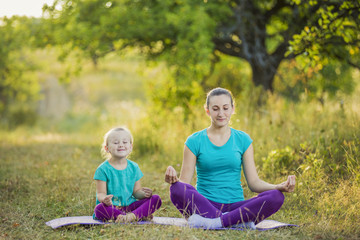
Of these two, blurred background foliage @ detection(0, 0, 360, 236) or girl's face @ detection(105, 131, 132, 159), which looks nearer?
girl's face @ detection(105, 131, 132, 159)

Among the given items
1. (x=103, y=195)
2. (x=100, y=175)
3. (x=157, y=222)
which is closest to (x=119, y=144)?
(x=100, y=175)

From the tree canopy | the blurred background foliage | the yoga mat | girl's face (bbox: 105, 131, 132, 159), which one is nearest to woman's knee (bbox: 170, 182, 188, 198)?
the yoga mat

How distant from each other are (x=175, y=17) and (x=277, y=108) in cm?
277

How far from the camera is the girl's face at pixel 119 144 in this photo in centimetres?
386

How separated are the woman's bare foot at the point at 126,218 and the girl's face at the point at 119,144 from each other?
22.6 inches

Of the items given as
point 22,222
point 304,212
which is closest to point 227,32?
point 304,212

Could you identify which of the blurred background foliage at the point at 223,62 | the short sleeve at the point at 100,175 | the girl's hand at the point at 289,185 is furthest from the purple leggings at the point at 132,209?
the blurred background foliage at the point at 223,62

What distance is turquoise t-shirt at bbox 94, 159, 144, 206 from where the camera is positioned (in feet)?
12.6

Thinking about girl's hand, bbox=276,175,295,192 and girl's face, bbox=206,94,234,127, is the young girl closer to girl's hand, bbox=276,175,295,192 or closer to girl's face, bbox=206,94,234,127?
girl's face, bbox=206,94,234,127

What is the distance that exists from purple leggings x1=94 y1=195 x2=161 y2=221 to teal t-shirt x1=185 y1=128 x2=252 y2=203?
0.51 m

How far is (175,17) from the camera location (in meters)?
8.04

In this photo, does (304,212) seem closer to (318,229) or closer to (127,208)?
(318,229)

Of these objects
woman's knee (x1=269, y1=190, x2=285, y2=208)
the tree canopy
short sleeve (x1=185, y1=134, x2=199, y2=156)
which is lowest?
woman's knee (x1=269, y1=190, x2=285, y2=208)

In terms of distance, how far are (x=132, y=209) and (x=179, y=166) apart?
2.25 m
